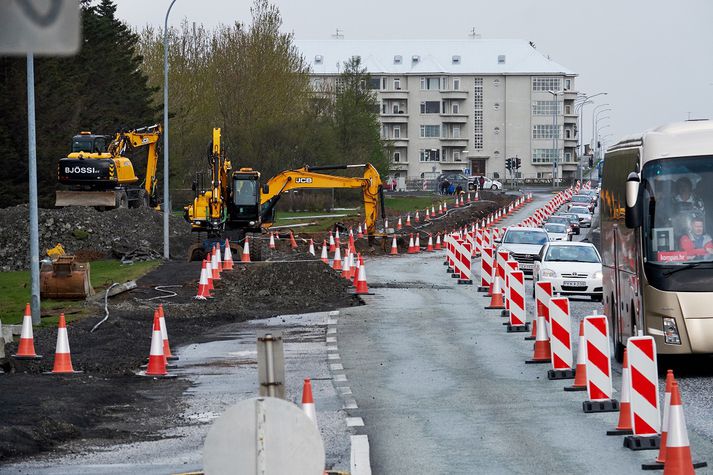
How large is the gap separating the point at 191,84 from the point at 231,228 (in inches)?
1792

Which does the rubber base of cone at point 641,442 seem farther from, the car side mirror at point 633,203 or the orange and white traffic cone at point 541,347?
the orange and white traffic cone at point 541,347

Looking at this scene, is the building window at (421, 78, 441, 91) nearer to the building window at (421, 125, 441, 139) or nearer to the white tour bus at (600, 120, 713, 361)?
the building window at (421, 125, 441, 139)

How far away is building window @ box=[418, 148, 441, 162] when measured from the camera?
169250mm

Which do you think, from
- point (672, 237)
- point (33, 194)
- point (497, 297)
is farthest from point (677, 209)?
point (497, 297)

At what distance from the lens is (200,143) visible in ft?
273

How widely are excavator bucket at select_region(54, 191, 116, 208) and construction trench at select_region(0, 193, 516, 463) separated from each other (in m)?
3.04

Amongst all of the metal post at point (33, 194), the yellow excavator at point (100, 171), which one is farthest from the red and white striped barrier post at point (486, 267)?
the yellow excavator at point (100, 171)

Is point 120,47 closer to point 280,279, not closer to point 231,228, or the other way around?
point 231,228

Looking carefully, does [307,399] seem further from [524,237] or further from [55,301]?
[524,237]

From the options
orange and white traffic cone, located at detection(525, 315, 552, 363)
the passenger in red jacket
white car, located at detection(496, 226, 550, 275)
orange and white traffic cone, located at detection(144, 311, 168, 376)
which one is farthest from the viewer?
white car, located at detection(496, 226, 550, 275)

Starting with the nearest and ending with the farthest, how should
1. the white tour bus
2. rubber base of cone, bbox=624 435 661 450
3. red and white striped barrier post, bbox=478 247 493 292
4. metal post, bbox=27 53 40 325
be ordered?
rubber base of cone, bbox=624 435 661 450 → the white tour bus → metal post, bbox=27 53 40 325 → red and white striped barrier post, bbox=478 247 493 292

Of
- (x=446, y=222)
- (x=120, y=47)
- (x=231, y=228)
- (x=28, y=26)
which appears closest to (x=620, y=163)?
(x=28, y=26)

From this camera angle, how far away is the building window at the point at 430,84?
170 meters

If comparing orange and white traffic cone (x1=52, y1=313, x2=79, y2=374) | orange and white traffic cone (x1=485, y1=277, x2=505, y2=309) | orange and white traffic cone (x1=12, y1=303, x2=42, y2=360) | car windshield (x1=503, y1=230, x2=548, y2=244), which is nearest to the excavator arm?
car windshield (x1=503, y1=230, x2=548, y2=244)
